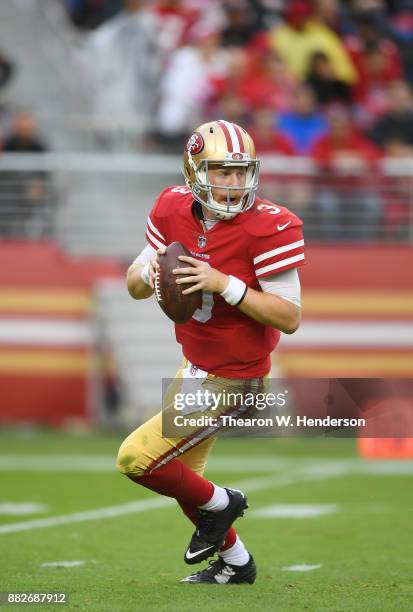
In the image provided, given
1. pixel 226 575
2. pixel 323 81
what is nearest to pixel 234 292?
pixel 226 575

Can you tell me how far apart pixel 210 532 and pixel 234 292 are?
1051 mm

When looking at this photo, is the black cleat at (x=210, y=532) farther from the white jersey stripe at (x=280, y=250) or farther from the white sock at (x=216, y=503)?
the white jersey stripe at (x=280, y=250)

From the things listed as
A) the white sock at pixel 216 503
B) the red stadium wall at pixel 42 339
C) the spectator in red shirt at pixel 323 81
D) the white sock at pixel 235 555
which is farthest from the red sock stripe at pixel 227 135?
the spectator in red shirt at pixel 323 81

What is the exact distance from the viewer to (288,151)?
12.9 metres

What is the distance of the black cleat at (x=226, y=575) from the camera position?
5781 millimetres

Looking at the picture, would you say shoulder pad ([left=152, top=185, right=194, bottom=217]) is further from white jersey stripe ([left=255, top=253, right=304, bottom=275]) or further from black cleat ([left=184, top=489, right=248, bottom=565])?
black cleat ([left=184, top=489, right=248, bottom=565])

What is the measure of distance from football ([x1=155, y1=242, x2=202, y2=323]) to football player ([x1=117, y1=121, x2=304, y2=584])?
1.4 inches

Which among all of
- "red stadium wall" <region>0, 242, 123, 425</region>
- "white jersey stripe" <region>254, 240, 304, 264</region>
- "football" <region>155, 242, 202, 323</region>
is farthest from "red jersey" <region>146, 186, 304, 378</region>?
"red stadium wall" <region>0, 242, 123, 425</region>

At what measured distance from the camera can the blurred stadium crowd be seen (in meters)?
12.7

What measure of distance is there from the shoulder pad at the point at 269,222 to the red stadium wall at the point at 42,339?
7419 mm

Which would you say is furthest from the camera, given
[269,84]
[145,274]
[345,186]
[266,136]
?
[269,84]

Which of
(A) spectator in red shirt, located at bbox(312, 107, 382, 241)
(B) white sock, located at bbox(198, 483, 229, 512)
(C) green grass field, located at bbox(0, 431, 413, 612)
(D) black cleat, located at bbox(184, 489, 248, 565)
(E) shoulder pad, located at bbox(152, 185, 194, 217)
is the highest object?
(E) shoulder pad, located at bbox(152, 185, 194, 217)

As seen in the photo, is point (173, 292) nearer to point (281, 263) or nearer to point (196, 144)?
point (281, 263)

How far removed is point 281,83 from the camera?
13648mm
